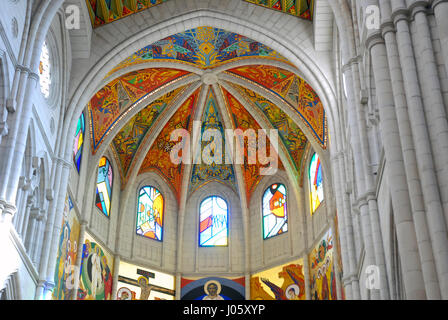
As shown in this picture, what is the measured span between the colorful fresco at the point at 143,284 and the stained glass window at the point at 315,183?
5793mm

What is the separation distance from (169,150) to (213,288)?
18.0 ft

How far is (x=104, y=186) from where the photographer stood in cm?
2156

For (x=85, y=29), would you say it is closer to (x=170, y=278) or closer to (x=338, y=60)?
(x=338, y=60)

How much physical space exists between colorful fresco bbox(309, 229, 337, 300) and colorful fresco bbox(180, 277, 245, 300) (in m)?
3.04

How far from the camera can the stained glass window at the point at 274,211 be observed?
22.5m

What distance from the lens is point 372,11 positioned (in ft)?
33.1

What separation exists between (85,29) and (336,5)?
7.23 metres

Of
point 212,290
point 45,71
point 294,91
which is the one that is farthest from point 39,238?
point 294,91

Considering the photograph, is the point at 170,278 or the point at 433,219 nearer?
the point at 433,219

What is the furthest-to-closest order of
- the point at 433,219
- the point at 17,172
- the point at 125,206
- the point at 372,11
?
the point at 125,206
the point at 17,172
the point at 372,11
the point at 433,219

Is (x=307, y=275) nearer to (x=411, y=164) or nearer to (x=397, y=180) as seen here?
(x=397, y=180)

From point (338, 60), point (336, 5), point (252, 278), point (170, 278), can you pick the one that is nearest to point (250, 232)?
point (252, 278)

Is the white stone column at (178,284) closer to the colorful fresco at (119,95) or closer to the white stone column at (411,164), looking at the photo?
the colorful fresco at (119,95)

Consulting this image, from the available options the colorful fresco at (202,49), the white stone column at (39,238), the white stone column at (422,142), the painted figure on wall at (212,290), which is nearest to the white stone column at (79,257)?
the white stone column at (39,238)
